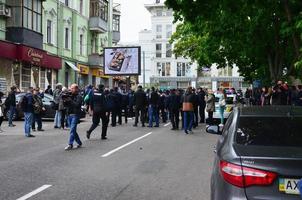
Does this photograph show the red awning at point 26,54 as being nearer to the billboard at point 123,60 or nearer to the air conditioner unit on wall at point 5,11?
the air conditioner unit on wall at point 5,11

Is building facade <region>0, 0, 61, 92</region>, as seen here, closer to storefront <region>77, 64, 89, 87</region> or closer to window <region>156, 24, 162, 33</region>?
storefront <region>77, 64, 89, 87</region>

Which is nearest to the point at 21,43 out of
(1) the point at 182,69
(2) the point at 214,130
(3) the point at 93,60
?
(3) the point at 93,60

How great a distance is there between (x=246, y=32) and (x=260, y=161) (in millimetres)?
23426

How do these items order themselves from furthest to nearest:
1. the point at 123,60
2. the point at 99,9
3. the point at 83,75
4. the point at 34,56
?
the point at 99,9
the point at 83,75
the point at 123,60
the point at 34,56

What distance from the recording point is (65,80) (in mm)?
44094

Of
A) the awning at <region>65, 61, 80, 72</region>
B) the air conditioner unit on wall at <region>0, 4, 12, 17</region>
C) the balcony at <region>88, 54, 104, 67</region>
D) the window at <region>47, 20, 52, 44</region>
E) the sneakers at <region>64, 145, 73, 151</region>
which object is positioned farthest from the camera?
the balcony at <region>88, 54, 104, 67</region>

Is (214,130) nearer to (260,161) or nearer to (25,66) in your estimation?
(260,161)

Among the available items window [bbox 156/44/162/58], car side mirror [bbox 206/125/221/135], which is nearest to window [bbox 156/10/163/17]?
window [bbox 156/44/162/58]

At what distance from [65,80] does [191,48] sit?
12.0 meters

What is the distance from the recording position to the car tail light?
183 inches

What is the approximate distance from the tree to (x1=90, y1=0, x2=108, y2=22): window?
8.57m

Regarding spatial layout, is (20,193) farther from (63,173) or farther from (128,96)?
(128,96)

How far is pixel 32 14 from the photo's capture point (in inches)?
1356

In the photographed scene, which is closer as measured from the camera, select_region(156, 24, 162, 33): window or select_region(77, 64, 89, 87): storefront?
select_region(77, 64, 89, 87): storefront
